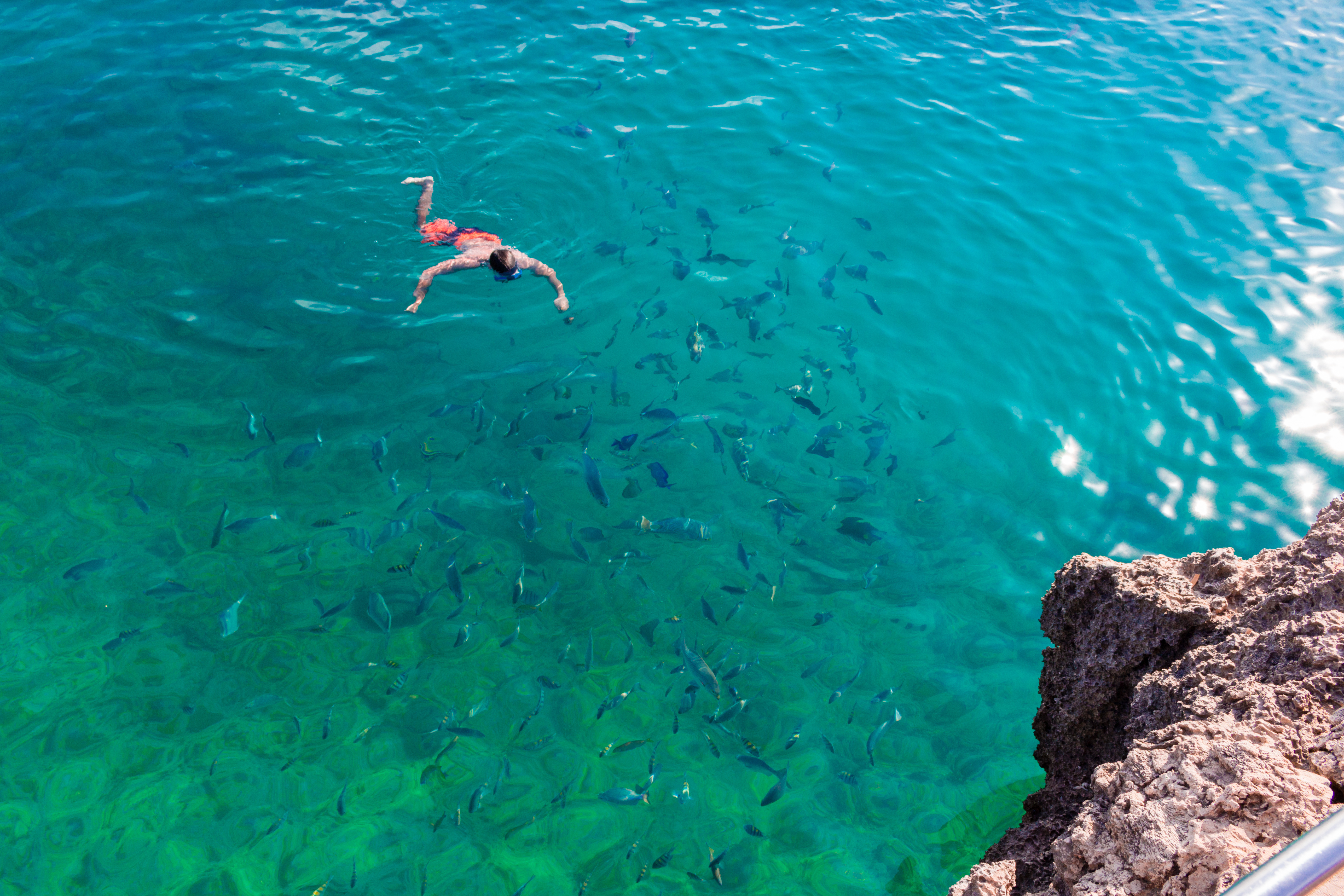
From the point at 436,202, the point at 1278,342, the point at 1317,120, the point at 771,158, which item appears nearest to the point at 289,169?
the point at 436,202

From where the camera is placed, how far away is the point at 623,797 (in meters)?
5.01

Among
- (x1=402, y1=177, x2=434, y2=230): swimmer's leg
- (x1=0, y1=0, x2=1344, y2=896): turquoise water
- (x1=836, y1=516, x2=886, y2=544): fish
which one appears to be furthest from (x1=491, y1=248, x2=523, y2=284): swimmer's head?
(x1=836, y1=516, x2=886, y2=544): fish

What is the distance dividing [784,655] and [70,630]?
5.57m

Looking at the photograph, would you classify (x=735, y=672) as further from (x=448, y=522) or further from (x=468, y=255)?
(x=468, y=255)

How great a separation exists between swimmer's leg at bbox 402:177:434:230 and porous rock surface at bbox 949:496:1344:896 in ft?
25.0

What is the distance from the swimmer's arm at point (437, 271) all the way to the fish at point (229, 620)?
3.38m

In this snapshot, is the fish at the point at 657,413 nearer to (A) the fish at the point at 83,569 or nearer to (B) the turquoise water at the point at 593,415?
(B) the turquoise water at the point at 593,415

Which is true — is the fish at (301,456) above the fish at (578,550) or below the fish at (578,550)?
above

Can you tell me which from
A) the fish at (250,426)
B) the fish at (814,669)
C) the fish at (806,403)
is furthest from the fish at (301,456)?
the fish at (814,669)

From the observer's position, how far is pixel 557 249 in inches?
346

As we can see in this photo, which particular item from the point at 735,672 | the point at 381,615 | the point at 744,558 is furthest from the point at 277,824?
the point at 744,558

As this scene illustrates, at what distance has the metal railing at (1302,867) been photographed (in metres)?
1.66

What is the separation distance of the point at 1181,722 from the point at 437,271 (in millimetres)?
7435

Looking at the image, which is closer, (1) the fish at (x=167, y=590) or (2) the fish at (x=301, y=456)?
(1) the fish at (x=167, y=590)
